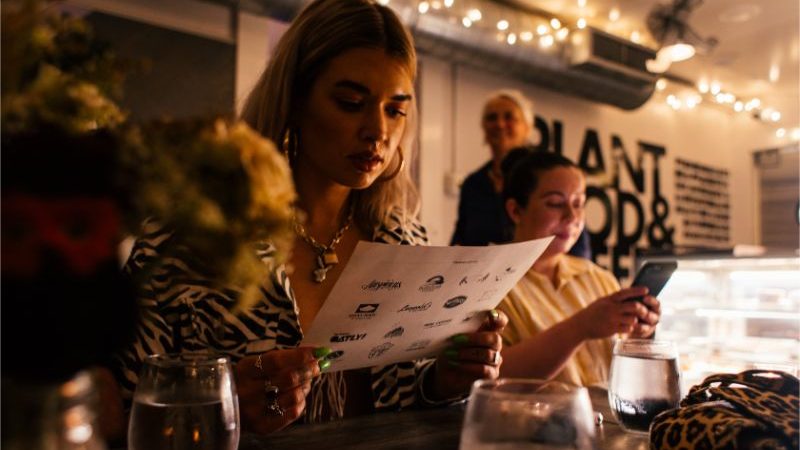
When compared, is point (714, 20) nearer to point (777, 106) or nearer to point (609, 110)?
point (609, 110)

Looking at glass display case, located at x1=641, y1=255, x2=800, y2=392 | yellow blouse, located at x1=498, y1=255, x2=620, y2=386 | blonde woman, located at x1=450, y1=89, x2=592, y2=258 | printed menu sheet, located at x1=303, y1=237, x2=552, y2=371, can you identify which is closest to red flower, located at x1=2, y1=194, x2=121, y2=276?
printed menu sheet, located at x1=303, y1=237, x2=552, y2=371

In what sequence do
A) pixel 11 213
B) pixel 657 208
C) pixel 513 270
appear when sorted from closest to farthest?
pixel 11 213
pixel 513 270
pixel 657 208

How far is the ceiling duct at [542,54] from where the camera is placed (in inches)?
131

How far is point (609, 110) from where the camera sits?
508 centimetres

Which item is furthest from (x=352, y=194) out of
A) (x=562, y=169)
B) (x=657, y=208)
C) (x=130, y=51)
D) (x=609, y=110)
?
(x=657, y=208)

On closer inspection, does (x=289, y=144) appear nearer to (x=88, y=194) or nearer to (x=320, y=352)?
(x=320, y=352)

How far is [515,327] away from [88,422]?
1369mm

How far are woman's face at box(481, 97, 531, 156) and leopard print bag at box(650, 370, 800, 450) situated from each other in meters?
2.38

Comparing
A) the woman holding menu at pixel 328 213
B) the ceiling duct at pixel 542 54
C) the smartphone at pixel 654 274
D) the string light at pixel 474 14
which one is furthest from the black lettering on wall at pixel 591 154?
the woman holding menu at pixel 328 213

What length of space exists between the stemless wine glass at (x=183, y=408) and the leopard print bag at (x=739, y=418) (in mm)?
441

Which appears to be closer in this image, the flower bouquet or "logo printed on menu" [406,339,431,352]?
the flower bouquet

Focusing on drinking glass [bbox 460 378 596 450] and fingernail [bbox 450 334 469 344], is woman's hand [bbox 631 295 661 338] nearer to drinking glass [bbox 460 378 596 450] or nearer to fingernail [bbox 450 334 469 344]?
fingernail [bbox 450 334 469 344]

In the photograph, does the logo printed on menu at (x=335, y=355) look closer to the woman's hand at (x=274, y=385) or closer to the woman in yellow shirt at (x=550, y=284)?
the woman's hand at (x=274, y=385)

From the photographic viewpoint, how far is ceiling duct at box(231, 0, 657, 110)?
3324mm
